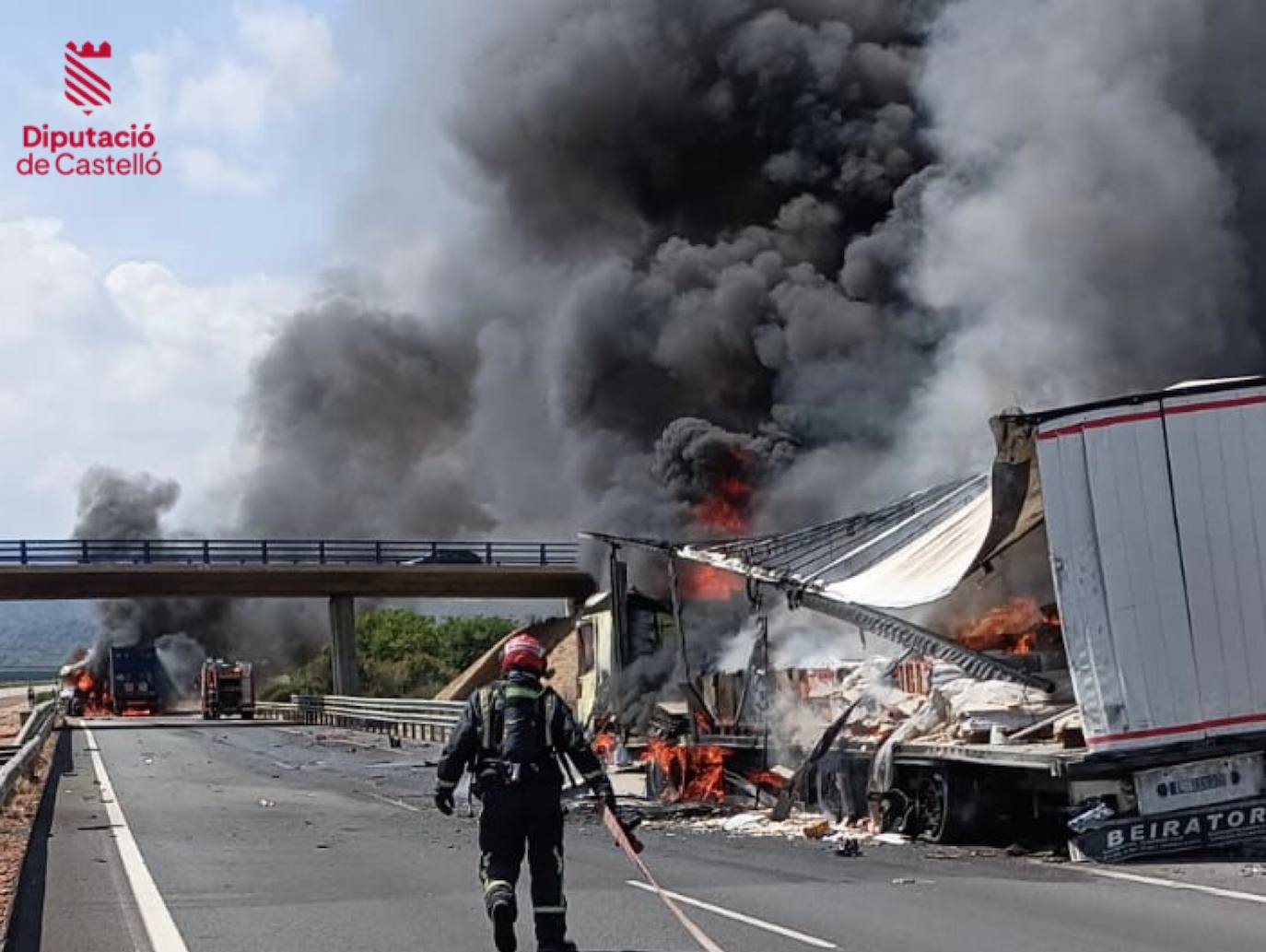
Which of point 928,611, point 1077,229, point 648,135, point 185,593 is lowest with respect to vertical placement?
point 928,611

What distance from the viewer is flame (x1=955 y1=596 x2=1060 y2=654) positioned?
1370cm

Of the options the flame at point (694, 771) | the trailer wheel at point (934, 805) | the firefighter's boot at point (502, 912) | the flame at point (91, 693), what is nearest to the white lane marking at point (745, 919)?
the firefighter's boot at point (502, 912)

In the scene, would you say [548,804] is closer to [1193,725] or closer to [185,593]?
[1193,725]

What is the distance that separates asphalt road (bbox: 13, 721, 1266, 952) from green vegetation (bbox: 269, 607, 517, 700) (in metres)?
42.9

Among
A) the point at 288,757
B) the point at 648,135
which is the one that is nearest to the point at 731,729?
the point at 288,757

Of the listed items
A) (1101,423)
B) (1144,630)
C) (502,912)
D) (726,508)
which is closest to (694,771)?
(1144,630)

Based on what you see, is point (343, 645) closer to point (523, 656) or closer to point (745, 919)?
point (745, 919)

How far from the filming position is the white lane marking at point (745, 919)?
7840mm

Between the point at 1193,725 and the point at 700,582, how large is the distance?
11.4 metres

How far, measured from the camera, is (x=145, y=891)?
33.1 ft

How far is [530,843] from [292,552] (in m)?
41.3

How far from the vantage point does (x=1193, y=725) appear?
10.7m

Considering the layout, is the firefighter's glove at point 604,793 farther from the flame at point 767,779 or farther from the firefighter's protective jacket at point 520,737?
the flame at point 767,779

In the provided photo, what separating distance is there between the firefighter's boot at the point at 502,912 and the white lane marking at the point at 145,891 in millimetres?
1685
